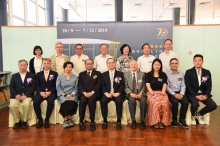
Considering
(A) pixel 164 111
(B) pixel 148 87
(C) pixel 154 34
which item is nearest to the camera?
(A) pixel 164 111

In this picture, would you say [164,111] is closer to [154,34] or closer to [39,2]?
[154,34]

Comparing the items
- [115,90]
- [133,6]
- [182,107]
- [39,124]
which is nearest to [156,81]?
[182,107]

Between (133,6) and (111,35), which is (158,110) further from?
(133,6)

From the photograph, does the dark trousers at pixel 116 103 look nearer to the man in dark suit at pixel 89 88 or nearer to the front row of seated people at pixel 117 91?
the front row of seated people at pixel 117 91

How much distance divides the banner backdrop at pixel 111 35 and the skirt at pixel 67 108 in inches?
64.0

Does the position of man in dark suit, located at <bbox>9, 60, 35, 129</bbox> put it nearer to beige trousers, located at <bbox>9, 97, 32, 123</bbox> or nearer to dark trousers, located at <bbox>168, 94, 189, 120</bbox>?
beige trousers, located at <bbox>9, 97, 32, 123</bbox>

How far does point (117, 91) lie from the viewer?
3.75 metres

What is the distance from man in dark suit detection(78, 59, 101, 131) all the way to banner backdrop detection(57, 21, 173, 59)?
1.14 metres

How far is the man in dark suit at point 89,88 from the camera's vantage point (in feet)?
11.6

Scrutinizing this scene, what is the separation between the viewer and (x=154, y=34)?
4.72 meters

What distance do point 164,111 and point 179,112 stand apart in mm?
493

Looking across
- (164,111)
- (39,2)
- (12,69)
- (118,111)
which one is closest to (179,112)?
(164,111)

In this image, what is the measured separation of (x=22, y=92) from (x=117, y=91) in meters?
1.84

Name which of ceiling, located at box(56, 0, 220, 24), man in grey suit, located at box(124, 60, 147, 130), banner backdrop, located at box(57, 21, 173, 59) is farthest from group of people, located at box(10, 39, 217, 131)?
ceiling, located at box(56, 0, 220, 24)
